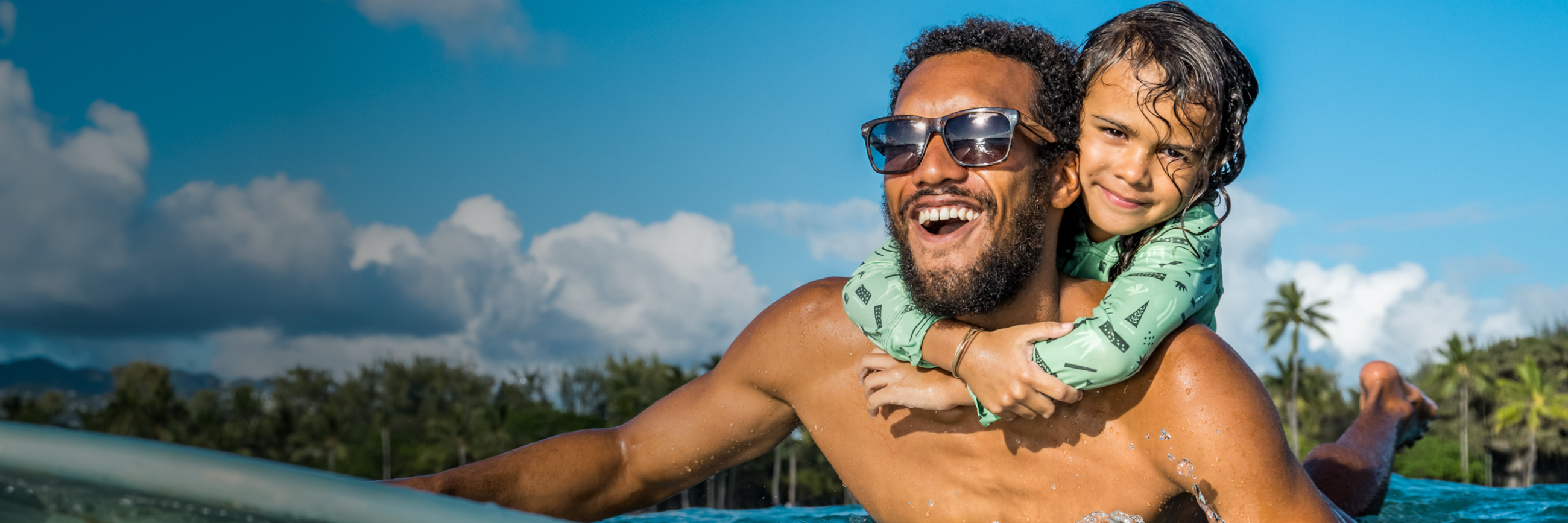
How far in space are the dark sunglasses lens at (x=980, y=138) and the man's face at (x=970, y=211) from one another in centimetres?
2

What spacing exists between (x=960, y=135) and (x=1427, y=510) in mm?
5365

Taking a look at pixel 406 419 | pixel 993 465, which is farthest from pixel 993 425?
pixel 406 419

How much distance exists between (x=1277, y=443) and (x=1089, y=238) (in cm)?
83

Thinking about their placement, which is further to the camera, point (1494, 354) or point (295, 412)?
point (295, 412)

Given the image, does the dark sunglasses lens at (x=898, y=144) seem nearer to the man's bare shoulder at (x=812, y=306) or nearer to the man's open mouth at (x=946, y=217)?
the man's open mouth at (x=946, y=217)

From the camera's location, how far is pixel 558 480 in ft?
11.1

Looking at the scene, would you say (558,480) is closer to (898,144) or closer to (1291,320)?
(898,144)

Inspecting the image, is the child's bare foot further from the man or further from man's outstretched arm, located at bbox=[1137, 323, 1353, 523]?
man's outstretched arm, located at bbox=[1137, 323, 1353, 523]

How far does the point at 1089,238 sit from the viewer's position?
3.14 metres

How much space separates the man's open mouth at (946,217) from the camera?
274cm

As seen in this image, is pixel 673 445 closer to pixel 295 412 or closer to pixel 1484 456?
pixel 1484 456

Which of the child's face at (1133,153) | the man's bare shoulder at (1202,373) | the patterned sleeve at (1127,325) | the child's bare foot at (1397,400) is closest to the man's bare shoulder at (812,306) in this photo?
the patterned sleeve at (1127,325)

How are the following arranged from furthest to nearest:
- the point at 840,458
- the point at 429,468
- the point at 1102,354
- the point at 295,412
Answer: the point at 295,412, the point at 429,468, the point at 840,458, the point at 1102,354

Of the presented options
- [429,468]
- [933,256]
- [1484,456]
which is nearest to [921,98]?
[933,256]
